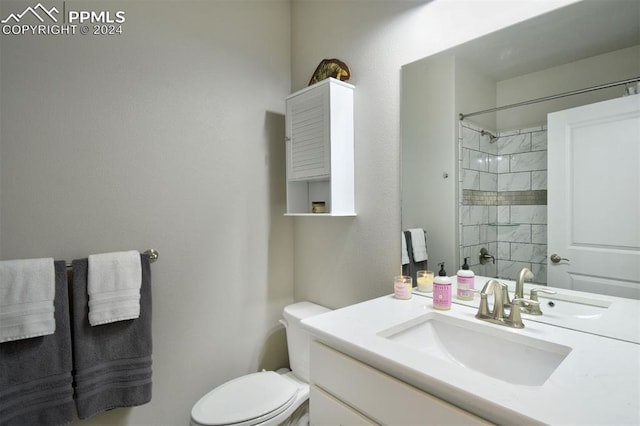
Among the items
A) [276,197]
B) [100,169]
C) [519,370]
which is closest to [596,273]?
[519,370]

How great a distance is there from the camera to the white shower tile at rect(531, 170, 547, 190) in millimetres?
997

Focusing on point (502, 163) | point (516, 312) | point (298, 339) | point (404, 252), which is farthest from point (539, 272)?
point (298, 339)

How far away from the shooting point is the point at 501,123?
3.57ft

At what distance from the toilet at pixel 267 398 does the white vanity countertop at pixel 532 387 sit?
49 cm

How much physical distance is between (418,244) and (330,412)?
2.37ft

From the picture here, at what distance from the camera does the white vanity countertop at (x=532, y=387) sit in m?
0.57

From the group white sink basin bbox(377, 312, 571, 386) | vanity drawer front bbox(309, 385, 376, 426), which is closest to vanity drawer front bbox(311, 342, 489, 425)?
vanity drawer front bbox(309, 385, 376, 426)

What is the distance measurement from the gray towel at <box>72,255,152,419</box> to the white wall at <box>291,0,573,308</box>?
2.82 feet

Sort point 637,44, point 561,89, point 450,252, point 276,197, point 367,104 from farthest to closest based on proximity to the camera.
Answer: point 276,197 < point 367,104 < point 450,252 < point 561,89 < point 637,44

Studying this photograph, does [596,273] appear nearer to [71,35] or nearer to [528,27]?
[528,27]

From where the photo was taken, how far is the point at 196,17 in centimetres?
156

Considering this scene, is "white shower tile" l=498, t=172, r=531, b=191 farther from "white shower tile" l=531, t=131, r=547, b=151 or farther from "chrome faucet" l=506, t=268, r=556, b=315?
"chrome faucet" l=506, t=268, r=556, b=315

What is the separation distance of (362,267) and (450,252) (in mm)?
456

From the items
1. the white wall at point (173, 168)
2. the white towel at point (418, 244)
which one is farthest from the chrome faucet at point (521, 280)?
the white wall at point (173, 168)
